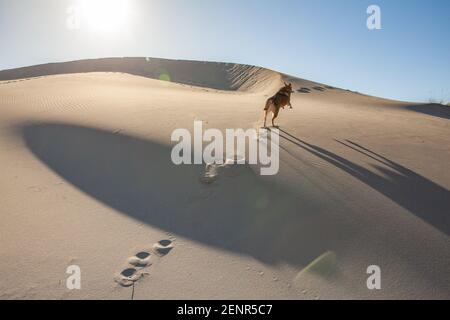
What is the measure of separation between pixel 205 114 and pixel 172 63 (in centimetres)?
3592

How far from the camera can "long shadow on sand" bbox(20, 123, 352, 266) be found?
13.8 feet

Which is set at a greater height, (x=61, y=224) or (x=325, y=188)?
(x=325, y=188)

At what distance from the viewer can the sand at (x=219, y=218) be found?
3.51 meters

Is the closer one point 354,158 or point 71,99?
point 354,158

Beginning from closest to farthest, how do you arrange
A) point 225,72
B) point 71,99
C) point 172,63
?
point 71,99
point 225,72
point 172,63

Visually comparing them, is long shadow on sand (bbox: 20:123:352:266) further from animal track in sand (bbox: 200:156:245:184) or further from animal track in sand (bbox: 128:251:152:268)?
animal track in sand (bbox: 128:251:152:268)

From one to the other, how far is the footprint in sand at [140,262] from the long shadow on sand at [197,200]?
1.20 feet

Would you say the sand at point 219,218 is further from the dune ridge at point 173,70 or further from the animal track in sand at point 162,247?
the dune ridge at point 173,70

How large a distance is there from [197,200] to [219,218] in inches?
23.9

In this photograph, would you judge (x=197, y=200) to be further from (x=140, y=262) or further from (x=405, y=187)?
(x=405, y=187)

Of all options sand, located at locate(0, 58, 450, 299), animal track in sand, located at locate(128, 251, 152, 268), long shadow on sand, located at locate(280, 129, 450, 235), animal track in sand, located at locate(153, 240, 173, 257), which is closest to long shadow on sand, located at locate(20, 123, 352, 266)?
sand, located at locate(0, 58, 450, 299)

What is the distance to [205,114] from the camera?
10648 millimetres
